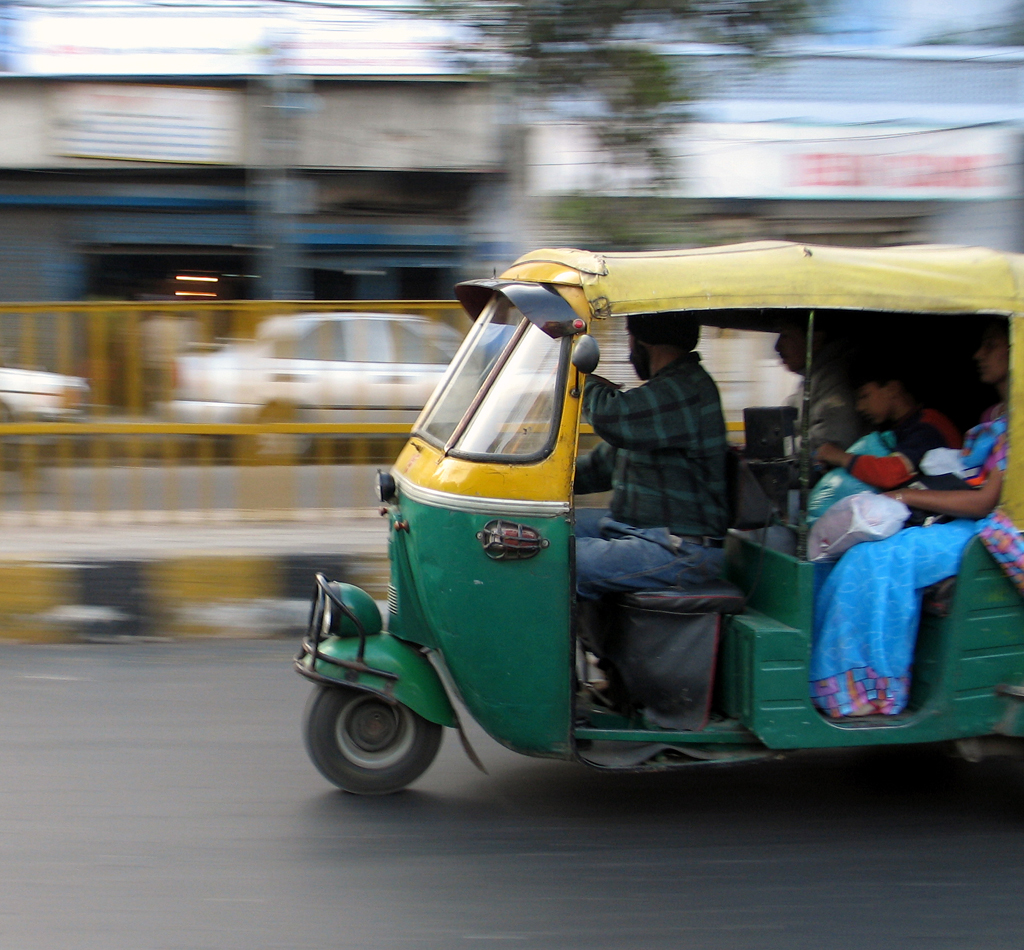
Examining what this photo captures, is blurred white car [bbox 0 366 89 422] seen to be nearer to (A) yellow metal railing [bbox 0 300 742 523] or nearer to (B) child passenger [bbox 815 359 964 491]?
(A) yellow metal railing [bbox 0 300 742 523]

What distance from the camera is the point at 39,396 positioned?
240 inches

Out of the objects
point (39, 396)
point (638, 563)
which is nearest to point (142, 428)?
point (39, 396)

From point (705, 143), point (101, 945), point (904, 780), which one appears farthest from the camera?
point (705, 143)

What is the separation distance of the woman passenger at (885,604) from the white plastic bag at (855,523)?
0.04 m

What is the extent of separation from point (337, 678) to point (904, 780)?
80.1 inches

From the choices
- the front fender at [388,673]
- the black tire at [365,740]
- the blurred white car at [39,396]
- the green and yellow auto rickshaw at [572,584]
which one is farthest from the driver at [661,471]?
the blurred white car at [39,396]

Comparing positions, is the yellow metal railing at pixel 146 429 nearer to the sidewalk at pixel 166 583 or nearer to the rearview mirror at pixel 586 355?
the sidewalk at pixel 166 583

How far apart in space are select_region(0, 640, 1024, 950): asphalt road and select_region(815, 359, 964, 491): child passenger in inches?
43.4

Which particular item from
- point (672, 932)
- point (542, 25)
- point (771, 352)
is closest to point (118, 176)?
point (542, 25)

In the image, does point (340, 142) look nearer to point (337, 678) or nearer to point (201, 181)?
point (201, 181)

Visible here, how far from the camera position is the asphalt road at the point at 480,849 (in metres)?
2.97

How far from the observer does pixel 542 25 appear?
7.78 m

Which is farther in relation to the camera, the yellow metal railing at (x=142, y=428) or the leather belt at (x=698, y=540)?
the yellow metal railing at (x=142, y=428)

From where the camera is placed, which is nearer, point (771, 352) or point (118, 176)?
point (771, 352)
